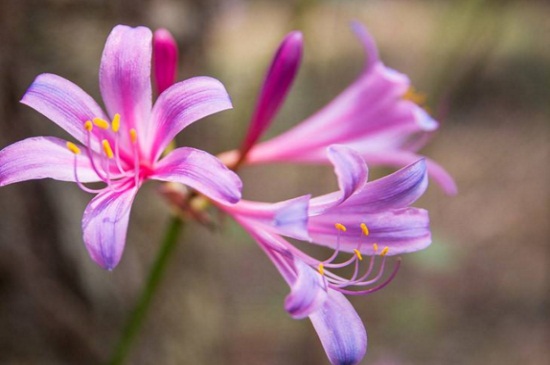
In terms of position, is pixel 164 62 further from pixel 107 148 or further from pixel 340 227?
pixel 340 227

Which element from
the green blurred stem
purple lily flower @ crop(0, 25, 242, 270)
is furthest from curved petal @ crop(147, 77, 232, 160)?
the green blurred stem

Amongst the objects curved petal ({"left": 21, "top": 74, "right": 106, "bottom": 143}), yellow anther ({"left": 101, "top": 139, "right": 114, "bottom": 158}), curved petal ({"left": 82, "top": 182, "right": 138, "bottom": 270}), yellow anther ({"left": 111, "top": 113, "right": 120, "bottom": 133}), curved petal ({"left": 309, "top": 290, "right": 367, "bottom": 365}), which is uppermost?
curved petal ({"left": 21, "top": 74, "right": 106, "bottom": 143})

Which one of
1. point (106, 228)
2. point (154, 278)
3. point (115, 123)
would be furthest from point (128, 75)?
point (154, 278)

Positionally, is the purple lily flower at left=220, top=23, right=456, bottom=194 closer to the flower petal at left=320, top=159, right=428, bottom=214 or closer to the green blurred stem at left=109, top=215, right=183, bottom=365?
the green blurred stem at left=109, top=215, right=183, bottom=365

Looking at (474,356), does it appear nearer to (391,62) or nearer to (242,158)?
(391,62)

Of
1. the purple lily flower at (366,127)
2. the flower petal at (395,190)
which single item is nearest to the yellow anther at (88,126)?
the purple lily flower at (366,127)

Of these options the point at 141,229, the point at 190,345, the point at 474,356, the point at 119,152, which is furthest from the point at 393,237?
the point at 474,356

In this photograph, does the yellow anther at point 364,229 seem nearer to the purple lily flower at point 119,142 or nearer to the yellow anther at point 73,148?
the purple lily flower at point 119,142
